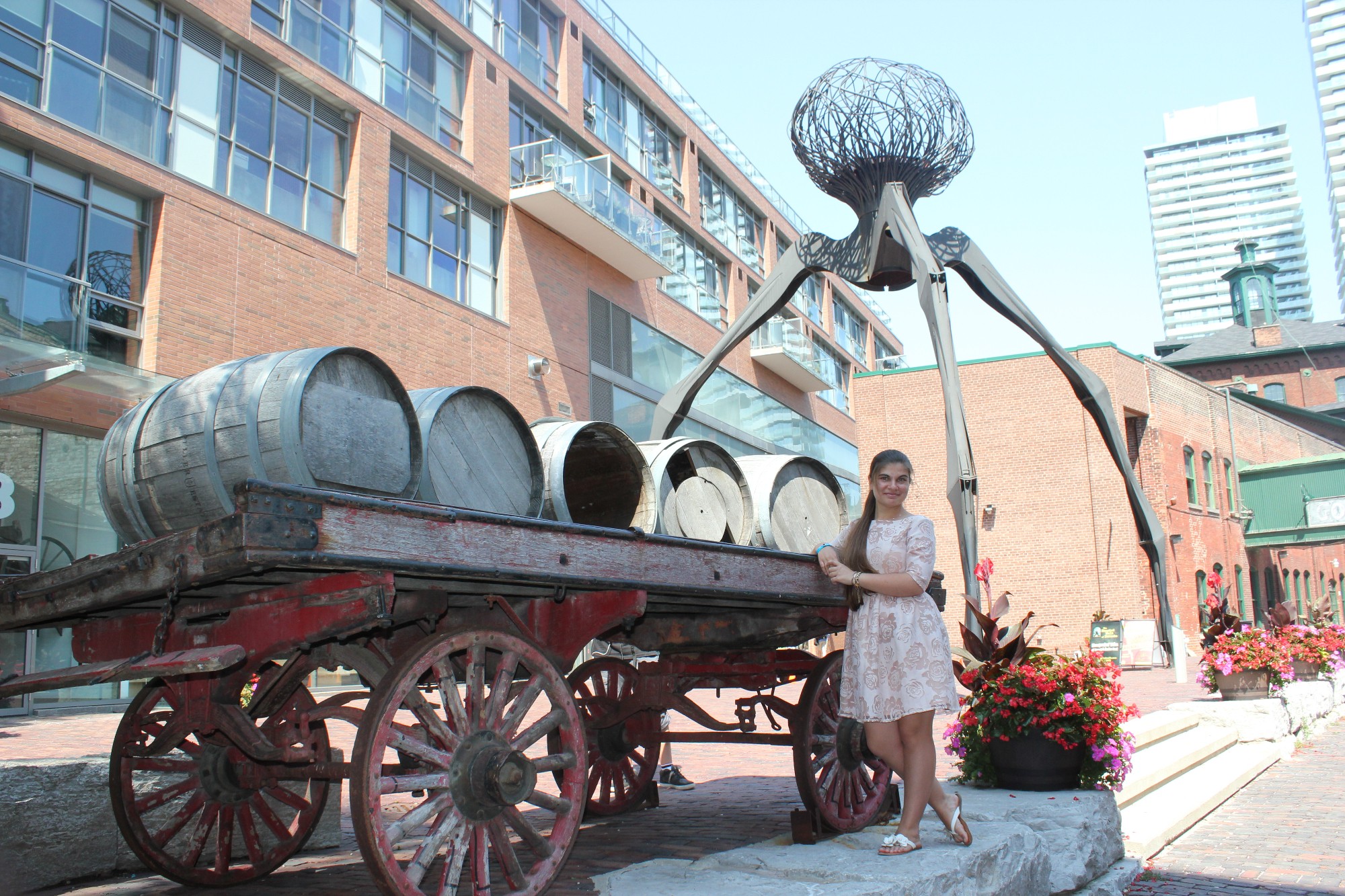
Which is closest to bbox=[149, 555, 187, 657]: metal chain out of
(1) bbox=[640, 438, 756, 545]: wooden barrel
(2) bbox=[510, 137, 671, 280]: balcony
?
(1) bbox=[640, 438, 756, 545]: wooden barrel

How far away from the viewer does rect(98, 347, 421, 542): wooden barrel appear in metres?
3.71

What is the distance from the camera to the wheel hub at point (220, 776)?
407 cm

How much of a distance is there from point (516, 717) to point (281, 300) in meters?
13.8

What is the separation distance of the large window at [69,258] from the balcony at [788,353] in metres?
19.9

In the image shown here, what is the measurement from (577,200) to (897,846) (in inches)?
750

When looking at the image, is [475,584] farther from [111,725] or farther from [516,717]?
[111,725]

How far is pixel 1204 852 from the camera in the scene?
21.4 ft

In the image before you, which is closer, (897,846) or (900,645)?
(897,846)

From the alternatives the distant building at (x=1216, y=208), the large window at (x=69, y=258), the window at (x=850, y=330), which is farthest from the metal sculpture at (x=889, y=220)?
the distant building at (x=1216, y=208)

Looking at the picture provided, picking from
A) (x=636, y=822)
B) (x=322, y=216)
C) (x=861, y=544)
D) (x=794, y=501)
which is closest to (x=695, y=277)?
(x=322, y=216)

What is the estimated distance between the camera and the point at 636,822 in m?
5.82

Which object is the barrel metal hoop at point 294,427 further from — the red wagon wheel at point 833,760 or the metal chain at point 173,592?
the red wagon wheel at point 833,760

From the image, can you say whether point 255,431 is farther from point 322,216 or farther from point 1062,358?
point 322,216

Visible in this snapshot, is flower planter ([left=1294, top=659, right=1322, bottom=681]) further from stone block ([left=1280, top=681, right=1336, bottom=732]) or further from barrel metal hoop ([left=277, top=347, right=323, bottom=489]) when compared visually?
barrel metal hoop ([left=277, top=347, right=323, bottom=489])
